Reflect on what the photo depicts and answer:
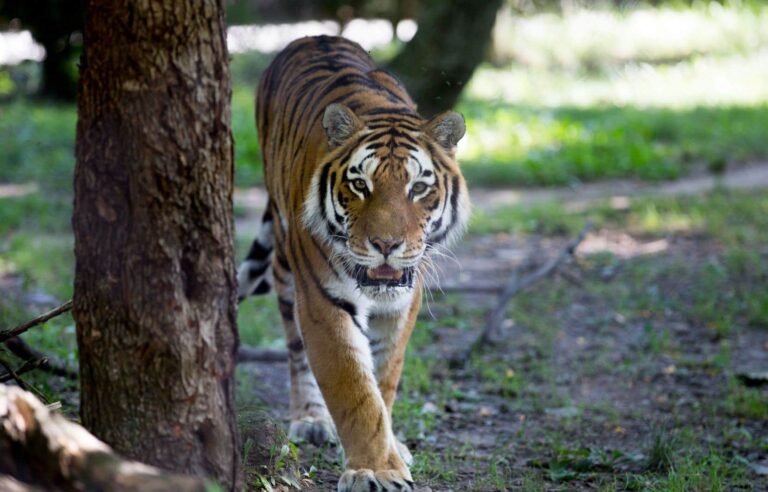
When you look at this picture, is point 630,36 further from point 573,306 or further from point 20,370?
point 20,370

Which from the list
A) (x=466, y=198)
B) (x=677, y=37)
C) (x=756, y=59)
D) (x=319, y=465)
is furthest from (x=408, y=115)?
(x=677, y=37)

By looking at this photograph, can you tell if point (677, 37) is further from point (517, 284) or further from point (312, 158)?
point (312, 158)

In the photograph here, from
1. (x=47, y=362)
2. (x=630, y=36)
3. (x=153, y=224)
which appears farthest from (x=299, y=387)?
(x=630, y=36)

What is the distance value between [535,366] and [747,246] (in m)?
2.60

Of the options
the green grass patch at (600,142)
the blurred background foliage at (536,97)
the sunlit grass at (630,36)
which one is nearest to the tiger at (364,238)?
the blurred background foliage at (536,97)

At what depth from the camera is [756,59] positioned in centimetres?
1455

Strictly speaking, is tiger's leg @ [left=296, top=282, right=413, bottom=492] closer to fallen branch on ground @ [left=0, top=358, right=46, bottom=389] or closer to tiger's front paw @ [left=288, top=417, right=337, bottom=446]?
tiger's front paw @ [left=288, top=417, right=337, bottom=446]

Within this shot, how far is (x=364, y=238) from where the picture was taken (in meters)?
3.49

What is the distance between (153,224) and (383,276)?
1217 millimetres

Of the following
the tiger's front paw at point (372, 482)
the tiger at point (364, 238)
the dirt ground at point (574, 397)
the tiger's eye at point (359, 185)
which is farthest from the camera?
the dirt ground at point (574, 397)

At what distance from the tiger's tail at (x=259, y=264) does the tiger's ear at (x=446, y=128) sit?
4.38ft

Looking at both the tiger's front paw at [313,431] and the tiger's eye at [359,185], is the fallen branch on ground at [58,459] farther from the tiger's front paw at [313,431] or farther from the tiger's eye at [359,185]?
the tiger's front paw at [313,431]

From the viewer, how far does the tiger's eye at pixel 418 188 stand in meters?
3.61

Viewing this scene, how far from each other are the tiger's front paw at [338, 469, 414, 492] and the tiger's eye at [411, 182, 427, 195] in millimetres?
995
